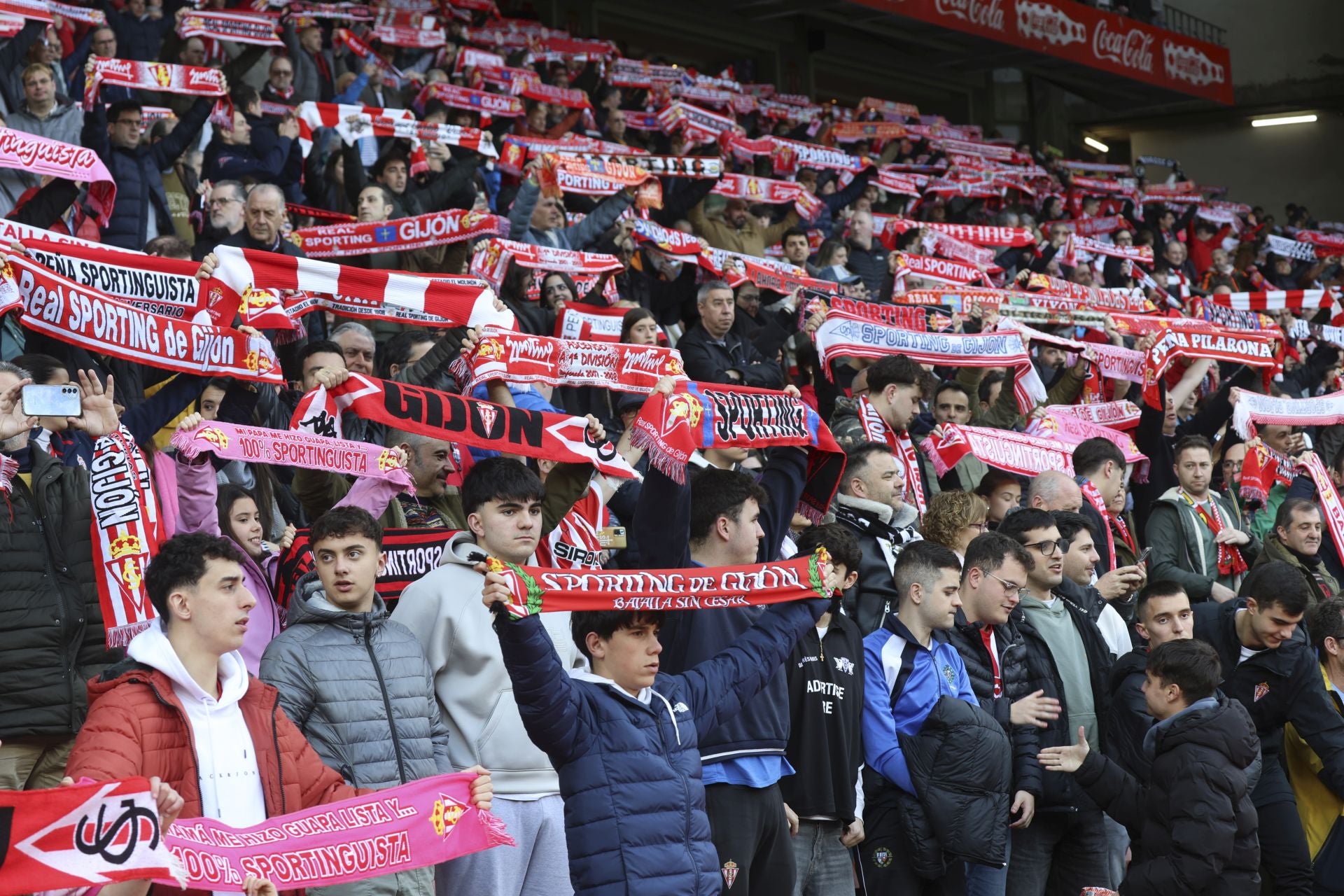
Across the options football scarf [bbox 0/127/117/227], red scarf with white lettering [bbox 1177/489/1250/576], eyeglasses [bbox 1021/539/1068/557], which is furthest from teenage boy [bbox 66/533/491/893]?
red scarf with white lettering [bbox 1177/489/1250/576]

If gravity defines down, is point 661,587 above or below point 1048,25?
below

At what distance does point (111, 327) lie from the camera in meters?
5.62

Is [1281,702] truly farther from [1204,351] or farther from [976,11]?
[976,11]

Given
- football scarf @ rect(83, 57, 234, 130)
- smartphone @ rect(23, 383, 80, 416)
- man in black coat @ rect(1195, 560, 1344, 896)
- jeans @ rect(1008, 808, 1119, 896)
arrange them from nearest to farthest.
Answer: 1. smartphone @ rect(23, 383, 80, 416)
2. jeans @ rect(1008, 808, 1119, 896)
3. man in black coat @ rect(1195, 560, 1344, 896)
4. football scarf @ rect(83, 57, 234, 130)

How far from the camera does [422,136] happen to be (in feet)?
36.9

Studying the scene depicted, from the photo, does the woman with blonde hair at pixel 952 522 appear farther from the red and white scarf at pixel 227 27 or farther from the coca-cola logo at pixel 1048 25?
the coca-cola logo at pixel 1048 25

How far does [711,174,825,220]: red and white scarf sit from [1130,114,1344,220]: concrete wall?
1904 centimetres

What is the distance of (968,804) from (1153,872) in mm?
632

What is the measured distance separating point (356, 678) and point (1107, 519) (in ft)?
14.4

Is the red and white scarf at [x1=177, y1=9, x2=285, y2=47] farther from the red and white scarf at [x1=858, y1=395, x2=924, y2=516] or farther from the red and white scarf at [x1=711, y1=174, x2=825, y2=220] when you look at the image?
the red and white scarf at [x1=858, y1=395, x2=924, y2=516]

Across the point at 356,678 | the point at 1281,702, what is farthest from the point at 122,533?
the point at 1281,702

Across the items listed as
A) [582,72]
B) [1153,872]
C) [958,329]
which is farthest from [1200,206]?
[1153,872]

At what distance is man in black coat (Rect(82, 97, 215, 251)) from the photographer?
910cm

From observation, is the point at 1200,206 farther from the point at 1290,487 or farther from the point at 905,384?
the point at 905,384
